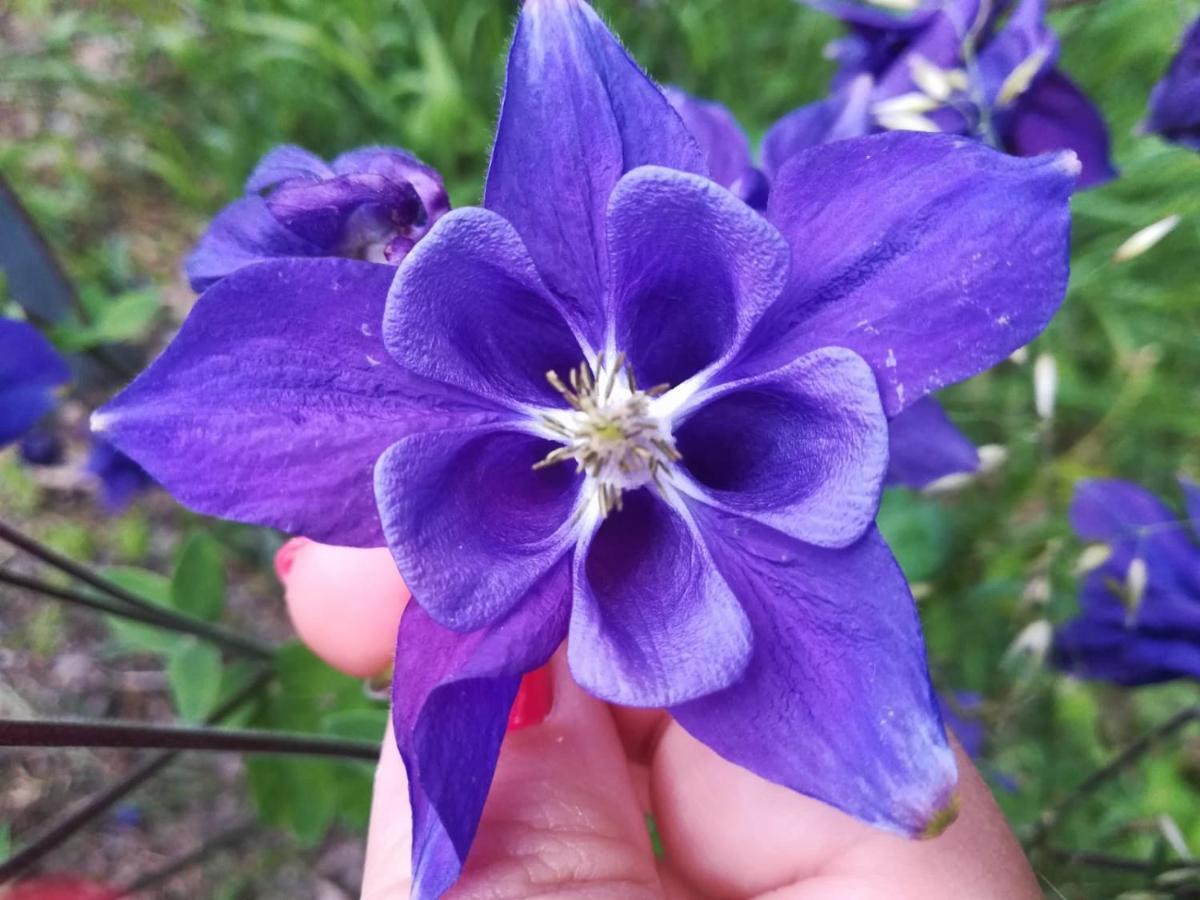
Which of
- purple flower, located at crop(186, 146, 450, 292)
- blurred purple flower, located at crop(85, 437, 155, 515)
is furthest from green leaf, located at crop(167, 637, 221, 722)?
purple flower, located at crop(186, 146, 450, 292)

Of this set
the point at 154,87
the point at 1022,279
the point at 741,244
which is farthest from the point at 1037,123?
the point at 154,87

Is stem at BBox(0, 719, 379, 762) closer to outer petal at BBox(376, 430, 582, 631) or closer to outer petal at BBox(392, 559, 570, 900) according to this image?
outer petal at BBox(392, 559, 570, 900)

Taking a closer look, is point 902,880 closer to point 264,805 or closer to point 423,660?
point 423,660

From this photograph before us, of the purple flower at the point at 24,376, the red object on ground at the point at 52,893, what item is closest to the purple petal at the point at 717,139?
the purple flower at the point at 24,376

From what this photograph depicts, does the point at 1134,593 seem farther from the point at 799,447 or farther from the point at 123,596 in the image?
the point at 123,596

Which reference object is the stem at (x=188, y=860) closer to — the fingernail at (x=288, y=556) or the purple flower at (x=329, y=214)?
the fingernail at (x=288, y=556)

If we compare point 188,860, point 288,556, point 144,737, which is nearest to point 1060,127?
point 288,556

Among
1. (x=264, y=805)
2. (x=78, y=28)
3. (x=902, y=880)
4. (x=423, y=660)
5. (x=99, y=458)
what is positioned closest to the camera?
(x=423, y=660)
